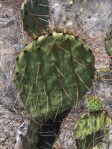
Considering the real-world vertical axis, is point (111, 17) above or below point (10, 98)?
above

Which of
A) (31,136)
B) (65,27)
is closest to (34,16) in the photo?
(65,27)

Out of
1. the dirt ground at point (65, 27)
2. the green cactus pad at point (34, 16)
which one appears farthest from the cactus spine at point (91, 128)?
the green cactus pad at point (34, 16)

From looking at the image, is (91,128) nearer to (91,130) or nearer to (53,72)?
(91,130)

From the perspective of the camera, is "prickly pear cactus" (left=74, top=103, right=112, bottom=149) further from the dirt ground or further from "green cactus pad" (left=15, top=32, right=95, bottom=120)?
the dirt ground

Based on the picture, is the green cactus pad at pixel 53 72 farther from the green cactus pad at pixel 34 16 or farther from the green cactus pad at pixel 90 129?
the green cactus pad at pixel 34 16

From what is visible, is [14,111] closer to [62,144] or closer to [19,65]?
[62,144]

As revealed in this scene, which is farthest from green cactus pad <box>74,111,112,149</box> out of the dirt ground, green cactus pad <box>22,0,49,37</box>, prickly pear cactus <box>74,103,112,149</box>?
green cactus pad <box>22,0,49,37</box>

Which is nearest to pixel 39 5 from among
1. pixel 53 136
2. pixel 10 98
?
pixel 10 98
